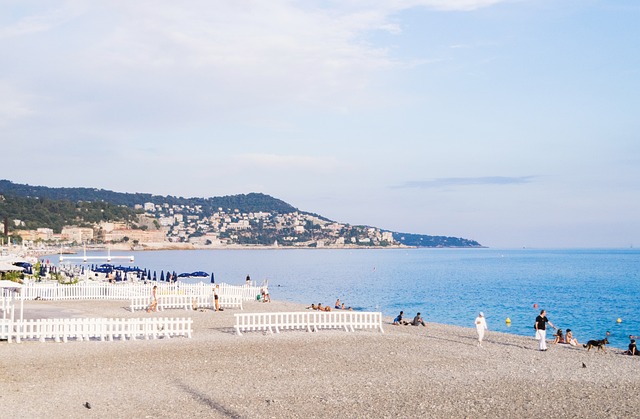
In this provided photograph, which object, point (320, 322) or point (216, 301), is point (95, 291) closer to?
point (216, 301)

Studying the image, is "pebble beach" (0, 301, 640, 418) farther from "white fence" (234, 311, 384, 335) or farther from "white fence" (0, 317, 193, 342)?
"white fence" (234, 311, 384, 335)

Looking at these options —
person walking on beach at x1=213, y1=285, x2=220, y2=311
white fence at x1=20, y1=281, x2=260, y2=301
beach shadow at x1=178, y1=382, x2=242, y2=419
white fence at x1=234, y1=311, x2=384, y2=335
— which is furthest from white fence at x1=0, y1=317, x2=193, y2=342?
white fence at x1=20, y1=281, x2=260, y2=301

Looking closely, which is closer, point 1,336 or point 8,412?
point 8,412

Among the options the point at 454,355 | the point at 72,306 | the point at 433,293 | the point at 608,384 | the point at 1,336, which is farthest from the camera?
the point at 433,293

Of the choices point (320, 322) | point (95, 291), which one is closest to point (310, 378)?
point (320, 322)

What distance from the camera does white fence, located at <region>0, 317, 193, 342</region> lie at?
21203mm

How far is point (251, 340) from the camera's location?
71.4 feet

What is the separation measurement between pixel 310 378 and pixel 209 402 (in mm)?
3123

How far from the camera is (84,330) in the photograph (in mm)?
21766

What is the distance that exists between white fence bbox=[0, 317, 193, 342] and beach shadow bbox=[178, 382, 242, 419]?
8.06 metres

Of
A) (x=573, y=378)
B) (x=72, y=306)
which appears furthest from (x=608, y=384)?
(x=72, y=306)

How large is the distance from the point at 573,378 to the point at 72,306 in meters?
25.6

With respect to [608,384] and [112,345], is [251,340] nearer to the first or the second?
[112,345]

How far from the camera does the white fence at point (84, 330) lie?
21203 millimetres
